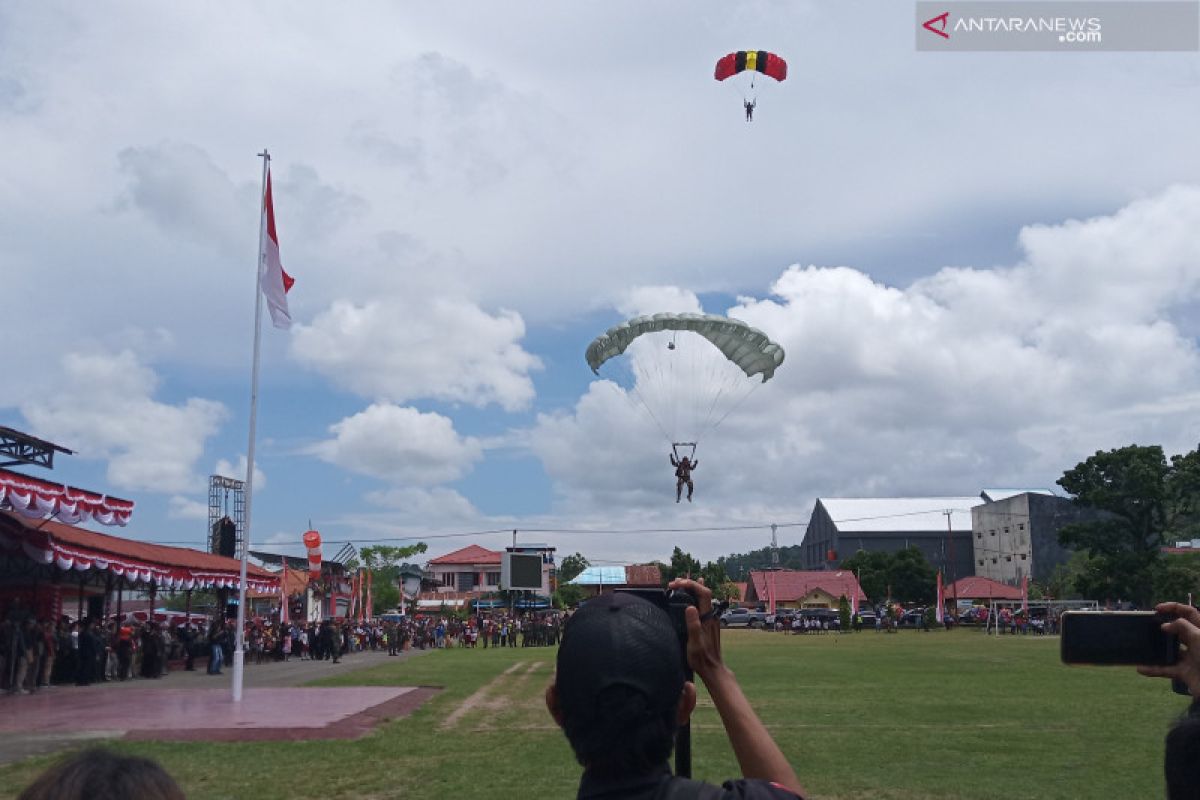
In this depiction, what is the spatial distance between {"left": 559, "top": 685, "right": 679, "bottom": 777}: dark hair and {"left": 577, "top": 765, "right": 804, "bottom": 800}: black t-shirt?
0.02 metres

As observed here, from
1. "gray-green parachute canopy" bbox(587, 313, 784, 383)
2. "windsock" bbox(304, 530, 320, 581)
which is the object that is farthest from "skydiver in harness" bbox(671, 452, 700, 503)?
"windsock" bbox(304, 530, 320, 581)

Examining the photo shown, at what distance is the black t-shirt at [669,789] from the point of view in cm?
203

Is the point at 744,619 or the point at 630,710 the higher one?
the point at 630,710

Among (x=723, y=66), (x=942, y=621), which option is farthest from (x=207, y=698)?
(x=942, y=621)

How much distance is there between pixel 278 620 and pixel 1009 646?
3344 cm

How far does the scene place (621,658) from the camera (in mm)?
2170

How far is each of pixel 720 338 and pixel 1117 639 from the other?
84.1 feet

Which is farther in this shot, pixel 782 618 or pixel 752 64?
pixel 782 618

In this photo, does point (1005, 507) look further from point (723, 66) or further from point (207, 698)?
point (207, 698)

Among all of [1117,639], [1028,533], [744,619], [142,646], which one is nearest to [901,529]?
[1028,533]

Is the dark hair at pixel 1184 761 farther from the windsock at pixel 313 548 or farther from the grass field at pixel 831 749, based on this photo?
the windsock at pixel 313 548

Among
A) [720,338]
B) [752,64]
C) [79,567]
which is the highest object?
[752,64]

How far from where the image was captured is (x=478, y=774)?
11516 mm

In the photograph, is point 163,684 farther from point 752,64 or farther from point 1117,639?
point 1117,639
